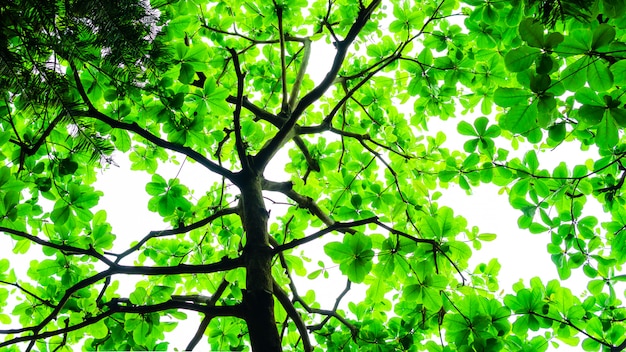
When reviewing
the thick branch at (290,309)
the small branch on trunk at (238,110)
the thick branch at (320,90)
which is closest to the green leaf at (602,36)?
the thick branch at (320,90)

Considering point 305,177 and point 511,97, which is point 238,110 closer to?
point 511,97

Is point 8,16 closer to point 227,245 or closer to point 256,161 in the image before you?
point 256,161

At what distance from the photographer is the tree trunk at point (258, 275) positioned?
204 centimetres

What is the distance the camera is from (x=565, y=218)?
278 cm

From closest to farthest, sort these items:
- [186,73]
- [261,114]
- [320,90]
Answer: [186,73], [320,90], [261,114]

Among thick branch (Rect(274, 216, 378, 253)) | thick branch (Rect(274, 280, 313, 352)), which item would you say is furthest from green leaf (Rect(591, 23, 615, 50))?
thick branch (Rect(274, 280, 313, 352))

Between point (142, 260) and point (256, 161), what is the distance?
206cm

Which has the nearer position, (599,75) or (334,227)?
(599,75)

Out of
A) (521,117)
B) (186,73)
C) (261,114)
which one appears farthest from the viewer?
(261,114)

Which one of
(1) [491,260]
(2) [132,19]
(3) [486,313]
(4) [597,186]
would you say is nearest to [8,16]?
(2) [132,19]

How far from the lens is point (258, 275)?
2.32m

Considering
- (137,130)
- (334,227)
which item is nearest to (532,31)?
(334,227)

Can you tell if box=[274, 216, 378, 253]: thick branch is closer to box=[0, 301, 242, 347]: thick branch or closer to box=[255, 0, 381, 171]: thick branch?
box=[0, 301, 242, 347]: thick branch

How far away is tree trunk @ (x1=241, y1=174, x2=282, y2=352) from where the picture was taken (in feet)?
6.68
